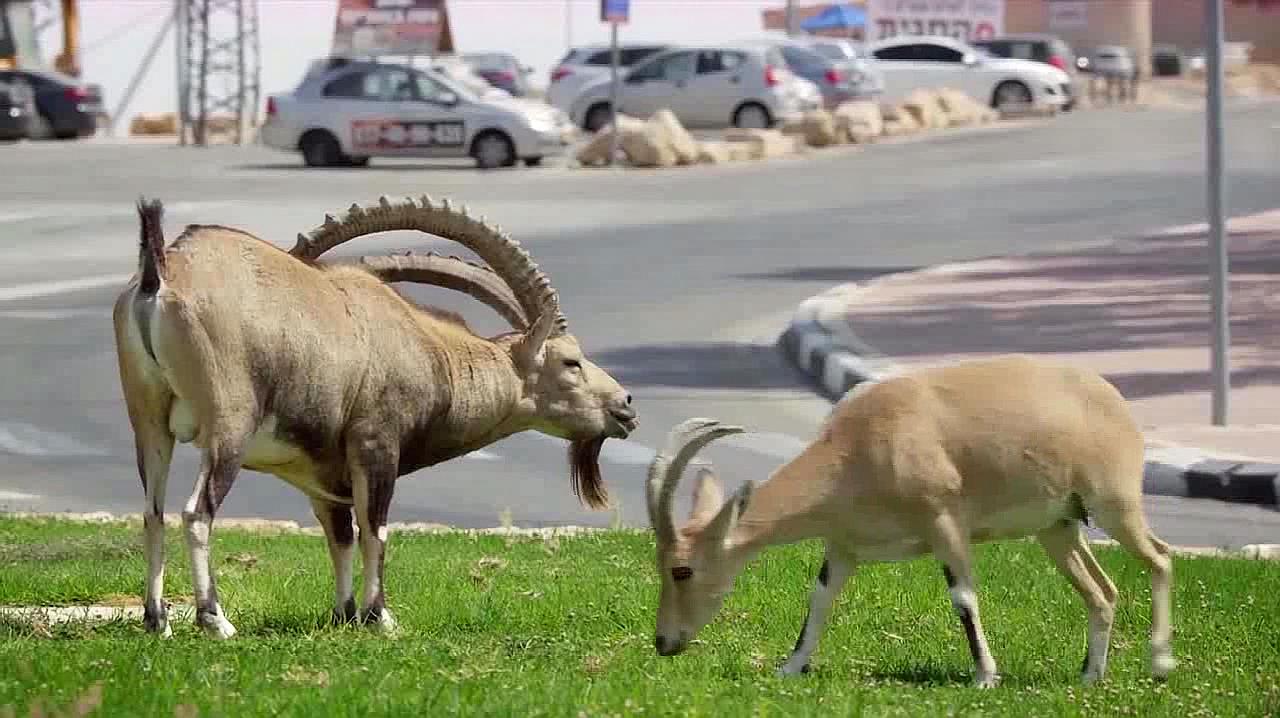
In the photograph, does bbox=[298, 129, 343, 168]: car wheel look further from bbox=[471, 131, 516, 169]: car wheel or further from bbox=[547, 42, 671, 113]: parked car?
bbox=[547, 42, 671, 113]: parked car

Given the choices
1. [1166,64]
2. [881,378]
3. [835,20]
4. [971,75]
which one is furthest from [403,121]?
[1166,64]

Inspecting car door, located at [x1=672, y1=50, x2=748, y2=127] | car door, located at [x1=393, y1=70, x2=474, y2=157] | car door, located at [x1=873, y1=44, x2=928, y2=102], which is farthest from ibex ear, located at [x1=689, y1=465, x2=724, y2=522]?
car door, located at [x1=873, y1=44, x2=928, y2=102]

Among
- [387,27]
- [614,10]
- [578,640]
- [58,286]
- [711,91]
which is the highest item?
[614,10]

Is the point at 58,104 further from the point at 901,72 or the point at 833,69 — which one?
the point at 901,72

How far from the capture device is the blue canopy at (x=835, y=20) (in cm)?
8219

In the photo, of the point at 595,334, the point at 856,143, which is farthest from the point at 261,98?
the point at 595,334

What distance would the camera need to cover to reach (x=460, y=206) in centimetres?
937

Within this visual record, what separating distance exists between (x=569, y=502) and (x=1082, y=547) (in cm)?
545

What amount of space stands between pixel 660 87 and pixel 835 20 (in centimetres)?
3271

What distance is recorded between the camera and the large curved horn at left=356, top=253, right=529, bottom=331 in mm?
9438

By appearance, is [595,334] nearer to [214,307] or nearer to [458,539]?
[458,539]

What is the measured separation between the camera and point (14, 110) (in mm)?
51719

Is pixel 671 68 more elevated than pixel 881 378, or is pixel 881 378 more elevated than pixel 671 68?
pixel 881 378

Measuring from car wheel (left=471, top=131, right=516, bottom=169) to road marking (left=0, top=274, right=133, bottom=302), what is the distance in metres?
17.1
